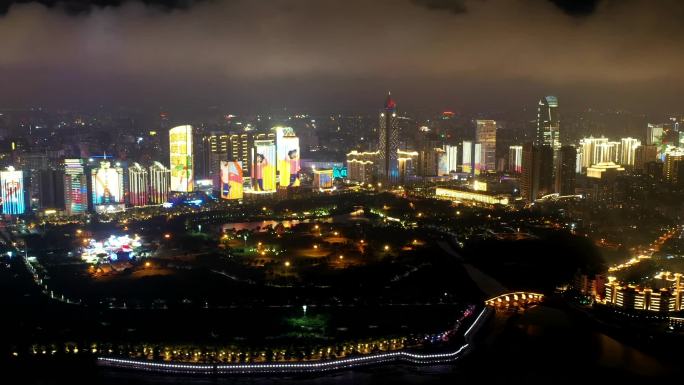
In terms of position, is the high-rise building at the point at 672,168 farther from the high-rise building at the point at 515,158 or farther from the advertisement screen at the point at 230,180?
the advertisement screen at the point at 230,180

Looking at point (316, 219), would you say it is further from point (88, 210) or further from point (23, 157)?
point (23, 157)

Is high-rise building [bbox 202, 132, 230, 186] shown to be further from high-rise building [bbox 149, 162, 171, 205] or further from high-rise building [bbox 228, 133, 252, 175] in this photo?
high-rise building [bbox 149, 162, 171, 205]

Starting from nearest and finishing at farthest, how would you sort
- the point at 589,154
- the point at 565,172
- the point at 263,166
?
the point at 565,172 < the point at 263,166 < the point at 589,154

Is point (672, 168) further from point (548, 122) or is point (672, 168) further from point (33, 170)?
point (33, 170)

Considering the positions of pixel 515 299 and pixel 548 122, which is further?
pixel 548 122

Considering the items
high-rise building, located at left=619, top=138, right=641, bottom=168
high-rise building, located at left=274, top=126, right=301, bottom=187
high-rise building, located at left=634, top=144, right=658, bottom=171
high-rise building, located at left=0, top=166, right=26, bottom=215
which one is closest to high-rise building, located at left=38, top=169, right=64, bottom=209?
high-rise building, located at left=0, top=166, right=26, bottom=215

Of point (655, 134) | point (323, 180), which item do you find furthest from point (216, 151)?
point (655, 134)

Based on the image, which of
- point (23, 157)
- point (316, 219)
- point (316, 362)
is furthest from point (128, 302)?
point (23, 157)
